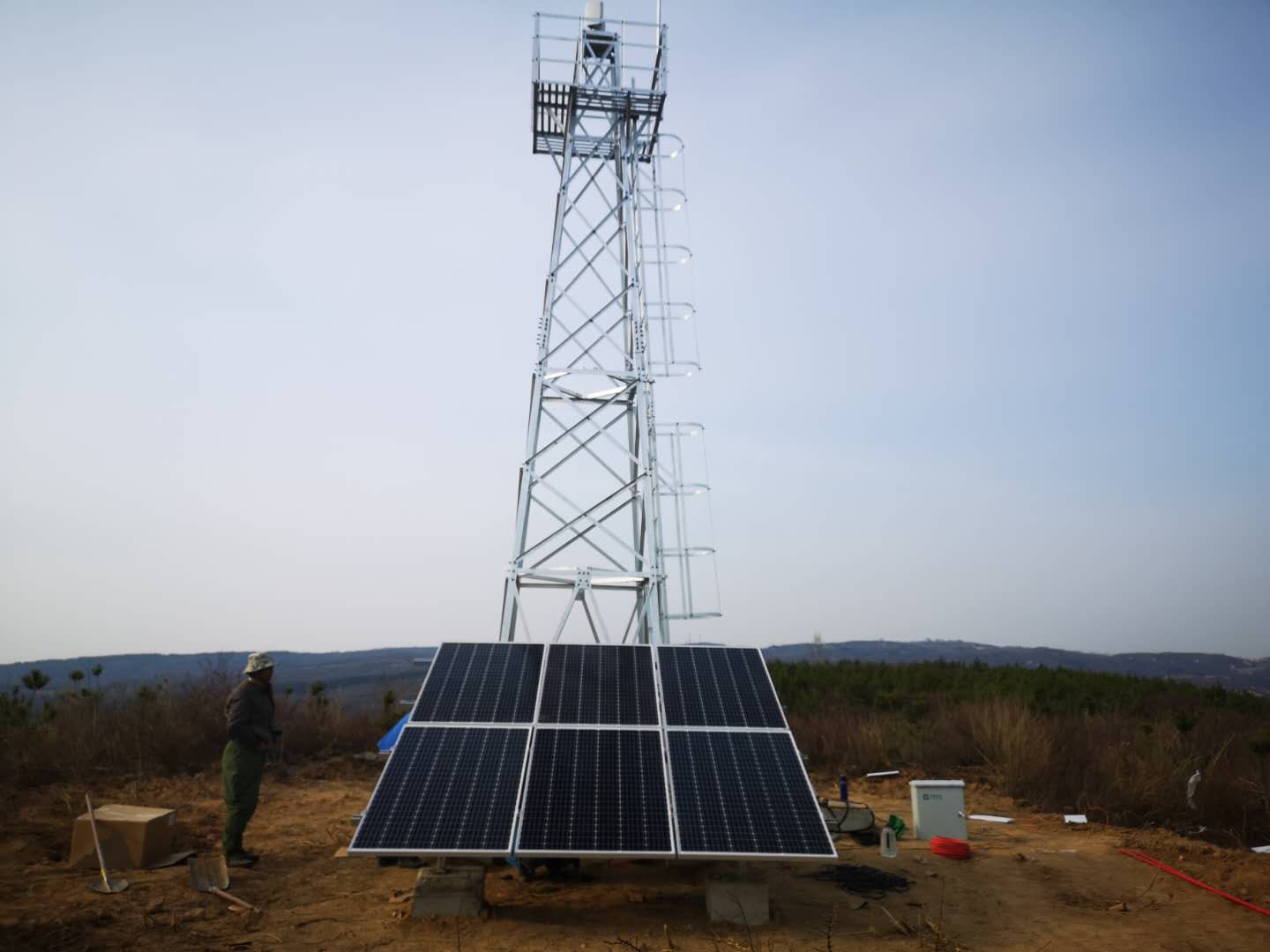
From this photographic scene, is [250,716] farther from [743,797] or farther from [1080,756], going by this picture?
[1080,756]

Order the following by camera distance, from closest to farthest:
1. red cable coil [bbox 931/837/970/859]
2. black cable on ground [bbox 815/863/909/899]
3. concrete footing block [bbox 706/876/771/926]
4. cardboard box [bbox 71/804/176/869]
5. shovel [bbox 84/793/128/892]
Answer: concrete footing block [bbox 706/876/771/926], shovel [bbox 84/793/128/892], black cable on ground [bbox 815/863/909/899], cardboard box [bbox 71/804/176/869], red cable coil [bbox 931/837/970/859]

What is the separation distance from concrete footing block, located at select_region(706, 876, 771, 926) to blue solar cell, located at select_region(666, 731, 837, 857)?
598 mm

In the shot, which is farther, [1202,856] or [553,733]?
[1202,856]

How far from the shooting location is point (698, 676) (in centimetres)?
→ 842

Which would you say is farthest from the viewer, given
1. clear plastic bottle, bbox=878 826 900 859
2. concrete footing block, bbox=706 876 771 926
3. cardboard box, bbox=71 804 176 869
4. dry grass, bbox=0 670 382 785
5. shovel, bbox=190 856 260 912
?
dry grass, bbox=0 670 382 785

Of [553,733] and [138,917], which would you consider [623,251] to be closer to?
[553,733]

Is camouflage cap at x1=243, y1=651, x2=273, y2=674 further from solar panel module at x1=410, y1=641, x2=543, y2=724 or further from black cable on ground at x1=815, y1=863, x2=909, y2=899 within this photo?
black cable on ground at x1=815, y1=863, x2=909, y2=899

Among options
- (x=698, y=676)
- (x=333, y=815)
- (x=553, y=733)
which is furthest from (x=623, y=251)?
(x=333, y=815)

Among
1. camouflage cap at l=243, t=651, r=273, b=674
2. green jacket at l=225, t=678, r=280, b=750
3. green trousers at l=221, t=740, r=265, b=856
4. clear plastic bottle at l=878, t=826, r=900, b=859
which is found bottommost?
clear plastic bottle at l=878, t=826, r=900, b=859

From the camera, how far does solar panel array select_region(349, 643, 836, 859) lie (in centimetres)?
647

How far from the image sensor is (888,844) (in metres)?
9.26

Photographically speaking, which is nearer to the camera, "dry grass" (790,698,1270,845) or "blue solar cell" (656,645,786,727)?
"blue solar cell" (656,645,786,727)

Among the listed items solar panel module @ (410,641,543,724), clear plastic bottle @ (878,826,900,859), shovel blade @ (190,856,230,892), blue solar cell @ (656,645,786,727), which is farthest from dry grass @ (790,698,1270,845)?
shovel blade @ (190,856,230,892)

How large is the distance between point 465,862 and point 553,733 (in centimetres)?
131
